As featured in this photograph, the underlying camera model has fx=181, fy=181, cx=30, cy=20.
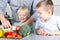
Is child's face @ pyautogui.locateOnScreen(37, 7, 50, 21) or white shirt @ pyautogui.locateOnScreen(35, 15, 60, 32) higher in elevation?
child's face @ pyautogui.locateOnScreen(37, 7, 50, 21)

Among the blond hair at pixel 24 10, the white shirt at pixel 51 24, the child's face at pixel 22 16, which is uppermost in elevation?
the blond hair at pixel 24 10

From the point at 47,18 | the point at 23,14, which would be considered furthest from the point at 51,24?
the point at 23,14

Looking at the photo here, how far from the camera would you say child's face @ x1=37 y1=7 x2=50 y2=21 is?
1.34 meters

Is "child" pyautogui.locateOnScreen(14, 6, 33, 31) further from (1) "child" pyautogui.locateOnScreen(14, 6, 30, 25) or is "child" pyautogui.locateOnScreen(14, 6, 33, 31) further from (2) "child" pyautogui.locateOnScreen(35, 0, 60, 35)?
(2) "child" pyautogui.locateOnScreen(35, 0, 60, 35)

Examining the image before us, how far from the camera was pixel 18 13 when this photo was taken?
5.08ft

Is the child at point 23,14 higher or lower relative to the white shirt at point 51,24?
higher

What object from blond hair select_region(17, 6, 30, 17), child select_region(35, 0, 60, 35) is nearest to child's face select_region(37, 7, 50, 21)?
child select_region(35, 0, 60, 35)

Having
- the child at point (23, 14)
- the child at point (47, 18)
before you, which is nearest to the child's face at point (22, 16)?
the child at point (23, 14)

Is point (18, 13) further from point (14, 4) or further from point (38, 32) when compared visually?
point (38, 32)

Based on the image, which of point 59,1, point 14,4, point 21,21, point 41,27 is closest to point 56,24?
point 41,27

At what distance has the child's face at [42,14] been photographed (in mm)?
1341

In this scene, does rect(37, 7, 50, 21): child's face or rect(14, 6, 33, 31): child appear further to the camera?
rect(14, 6, 33, 31): child

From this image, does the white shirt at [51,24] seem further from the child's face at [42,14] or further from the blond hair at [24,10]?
the blond hair at [24,10]

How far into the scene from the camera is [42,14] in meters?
1.34
